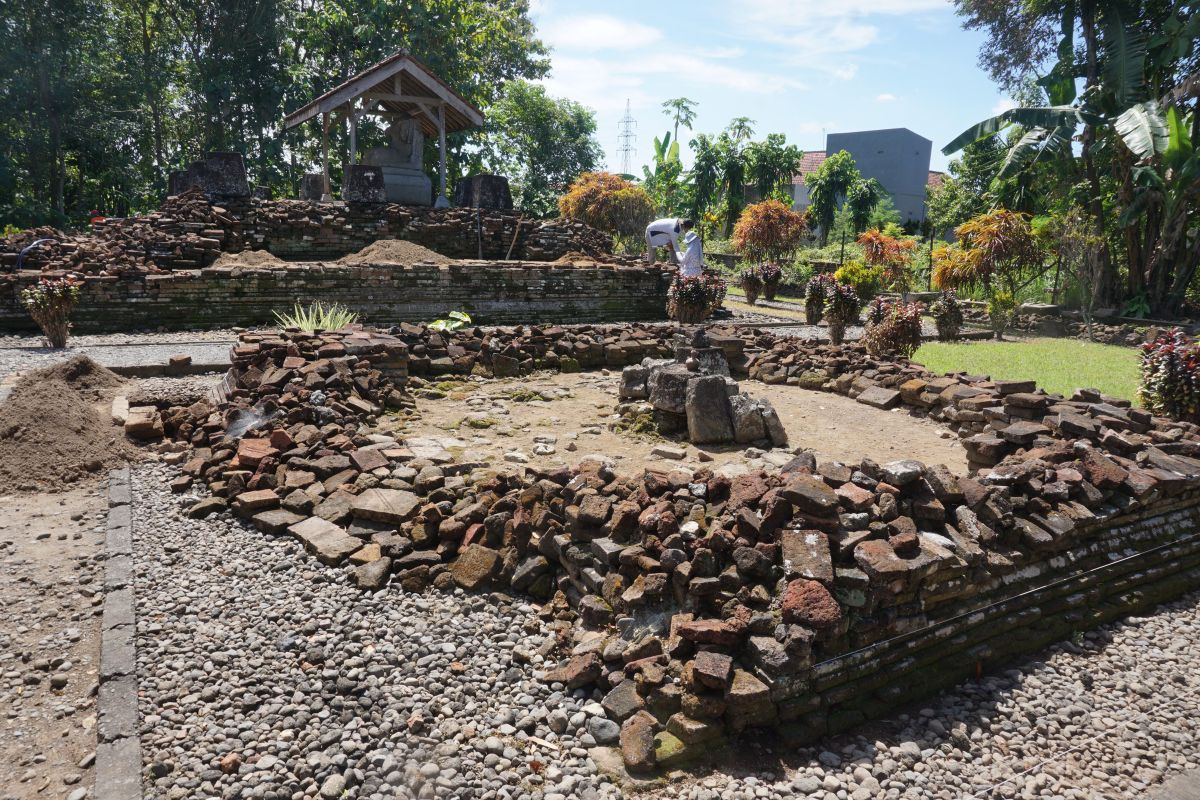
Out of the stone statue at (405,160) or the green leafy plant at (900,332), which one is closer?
the green leafy plant at (900,332)

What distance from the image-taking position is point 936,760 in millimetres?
2916

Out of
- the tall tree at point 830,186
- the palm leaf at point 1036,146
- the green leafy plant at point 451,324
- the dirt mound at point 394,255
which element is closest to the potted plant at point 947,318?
the palm leaf at point 1036,146

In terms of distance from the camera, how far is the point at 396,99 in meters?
19.2

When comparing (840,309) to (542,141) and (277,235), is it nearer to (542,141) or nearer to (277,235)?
(277,235)

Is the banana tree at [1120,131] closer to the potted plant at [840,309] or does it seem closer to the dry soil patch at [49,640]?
the potted plant at [840,309]

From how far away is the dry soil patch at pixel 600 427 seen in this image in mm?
5805

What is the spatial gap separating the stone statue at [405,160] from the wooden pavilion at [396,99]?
55cm

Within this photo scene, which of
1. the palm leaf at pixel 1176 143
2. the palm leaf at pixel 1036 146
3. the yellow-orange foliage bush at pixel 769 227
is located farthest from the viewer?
the yellow-orange foliage bush at pixel 769 227

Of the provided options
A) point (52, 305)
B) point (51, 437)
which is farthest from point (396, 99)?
point (51, 437)

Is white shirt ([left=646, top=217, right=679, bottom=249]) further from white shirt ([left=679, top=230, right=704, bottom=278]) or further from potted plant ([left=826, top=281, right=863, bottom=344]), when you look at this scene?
potted plant ([left=826, top=281, right=863, bottom=344])

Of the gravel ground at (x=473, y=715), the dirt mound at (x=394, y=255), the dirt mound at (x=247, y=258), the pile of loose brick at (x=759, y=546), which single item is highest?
the dirt mound at (x=394, y=255)

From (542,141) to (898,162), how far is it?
2295 cm

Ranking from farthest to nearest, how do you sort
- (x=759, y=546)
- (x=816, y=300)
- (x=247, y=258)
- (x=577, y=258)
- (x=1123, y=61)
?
(x=577, y=258), (x=1123, y=61), (x=816, y=300), (x=247, y=258), (x=759, y=546)

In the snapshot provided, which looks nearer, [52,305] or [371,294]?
[52,305]
